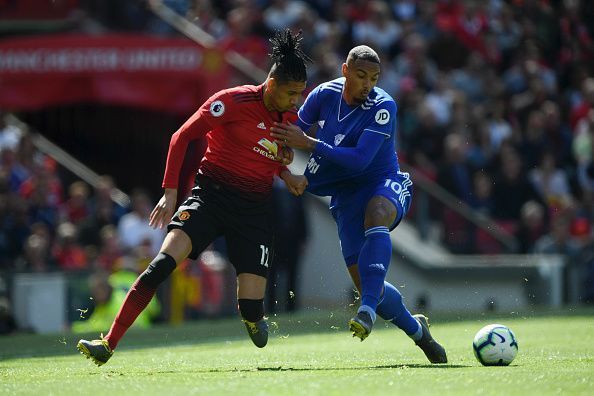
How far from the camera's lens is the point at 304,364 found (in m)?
9.49

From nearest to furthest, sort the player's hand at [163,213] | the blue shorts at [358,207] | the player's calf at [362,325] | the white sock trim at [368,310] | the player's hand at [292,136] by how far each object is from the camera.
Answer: the player's calf at [362,325], the white sock trim at [368,310], the player's hand at [163,213], the player's hand at [292,136], the blue shorts at [358,207]

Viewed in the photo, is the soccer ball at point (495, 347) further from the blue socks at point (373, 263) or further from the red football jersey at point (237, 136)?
the red football jersey at point (237, 136)

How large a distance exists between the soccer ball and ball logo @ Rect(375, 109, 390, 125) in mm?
1685

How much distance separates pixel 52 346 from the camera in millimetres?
12734

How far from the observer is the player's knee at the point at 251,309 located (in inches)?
385

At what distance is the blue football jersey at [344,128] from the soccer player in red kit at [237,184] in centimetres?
27

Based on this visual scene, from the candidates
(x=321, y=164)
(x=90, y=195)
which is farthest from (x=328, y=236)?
(x=321, y=164)

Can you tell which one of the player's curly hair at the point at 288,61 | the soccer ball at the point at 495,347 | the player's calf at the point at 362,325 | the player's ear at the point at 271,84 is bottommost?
the soccer ball at the point at 495,347

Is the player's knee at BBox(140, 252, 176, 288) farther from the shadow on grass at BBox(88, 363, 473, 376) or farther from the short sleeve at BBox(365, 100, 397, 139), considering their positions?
the short sleeve at BBox(365, 100, 397, 139)

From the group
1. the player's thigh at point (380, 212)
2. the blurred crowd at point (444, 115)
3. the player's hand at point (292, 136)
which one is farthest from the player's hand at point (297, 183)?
the blurred crowd at point (444, 115)

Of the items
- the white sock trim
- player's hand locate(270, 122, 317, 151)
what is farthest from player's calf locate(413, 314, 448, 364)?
player's hand locate(270, 122, 317, 151)

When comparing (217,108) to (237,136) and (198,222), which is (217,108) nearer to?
(237,136)

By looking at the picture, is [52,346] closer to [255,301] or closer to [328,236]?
[255,301]

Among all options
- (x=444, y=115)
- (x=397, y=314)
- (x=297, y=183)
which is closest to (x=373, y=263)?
(x=397, y=314)
